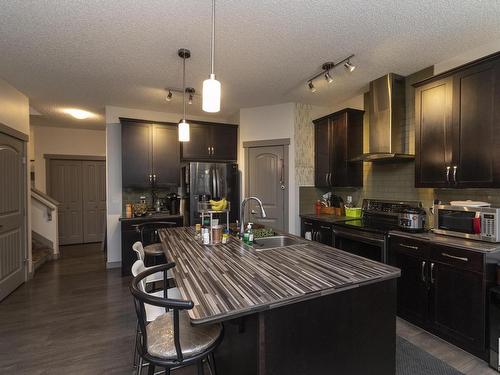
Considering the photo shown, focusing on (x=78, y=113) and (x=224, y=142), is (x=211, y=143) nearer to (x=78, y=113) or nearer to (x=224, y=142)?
(x=224, y=142)

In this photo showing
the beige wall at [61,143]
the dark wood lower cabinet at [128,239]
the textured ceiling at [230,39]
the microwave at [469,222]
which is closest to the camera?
the textured ceiling at [230,39]

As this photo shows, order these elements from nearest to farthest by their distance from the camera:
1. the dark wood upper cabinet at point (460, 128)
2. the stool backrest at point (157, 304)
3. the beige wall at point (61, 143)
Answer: the stool backrest at point (157, 304), the dark wood upper cabinet at point (460, 128), the beige wall at point (61, 143)

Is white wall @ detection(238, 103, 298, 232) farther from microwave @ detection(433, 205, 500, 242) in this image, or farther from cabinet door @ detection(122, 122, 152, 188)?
microwave @ detection(433, 205, 500, 242)

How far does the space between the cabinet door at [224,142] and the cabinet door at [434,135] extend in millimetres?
2904

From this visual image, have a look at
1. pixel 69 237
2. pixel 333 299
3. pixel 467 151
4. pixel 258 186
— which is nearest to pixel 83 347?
pixel 333 299

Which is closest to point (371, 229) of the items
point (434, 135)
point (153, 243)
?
point (434, 135)

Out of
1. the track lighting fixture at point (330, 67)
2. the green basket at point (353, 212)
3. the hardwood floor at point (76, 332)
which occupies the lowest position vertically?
the hardwood floor at point (76, 332)

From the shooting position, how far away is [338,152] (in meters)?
3.92

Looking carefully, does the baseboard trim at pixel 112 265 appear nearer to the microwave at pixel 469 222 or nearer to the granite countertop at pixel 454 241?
the granite countertop at pixel 454 241

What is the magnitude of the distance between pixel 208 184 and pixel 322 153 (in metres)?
1.95

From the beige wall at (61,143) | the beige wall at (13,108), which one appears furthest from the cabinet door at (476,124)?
the beige wall at (61,143)

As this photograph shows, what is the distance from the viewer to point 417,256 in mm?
2477

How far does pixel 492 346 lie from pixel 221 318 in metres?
2.23

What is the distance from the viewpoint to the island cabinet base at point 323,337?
4.02ft
